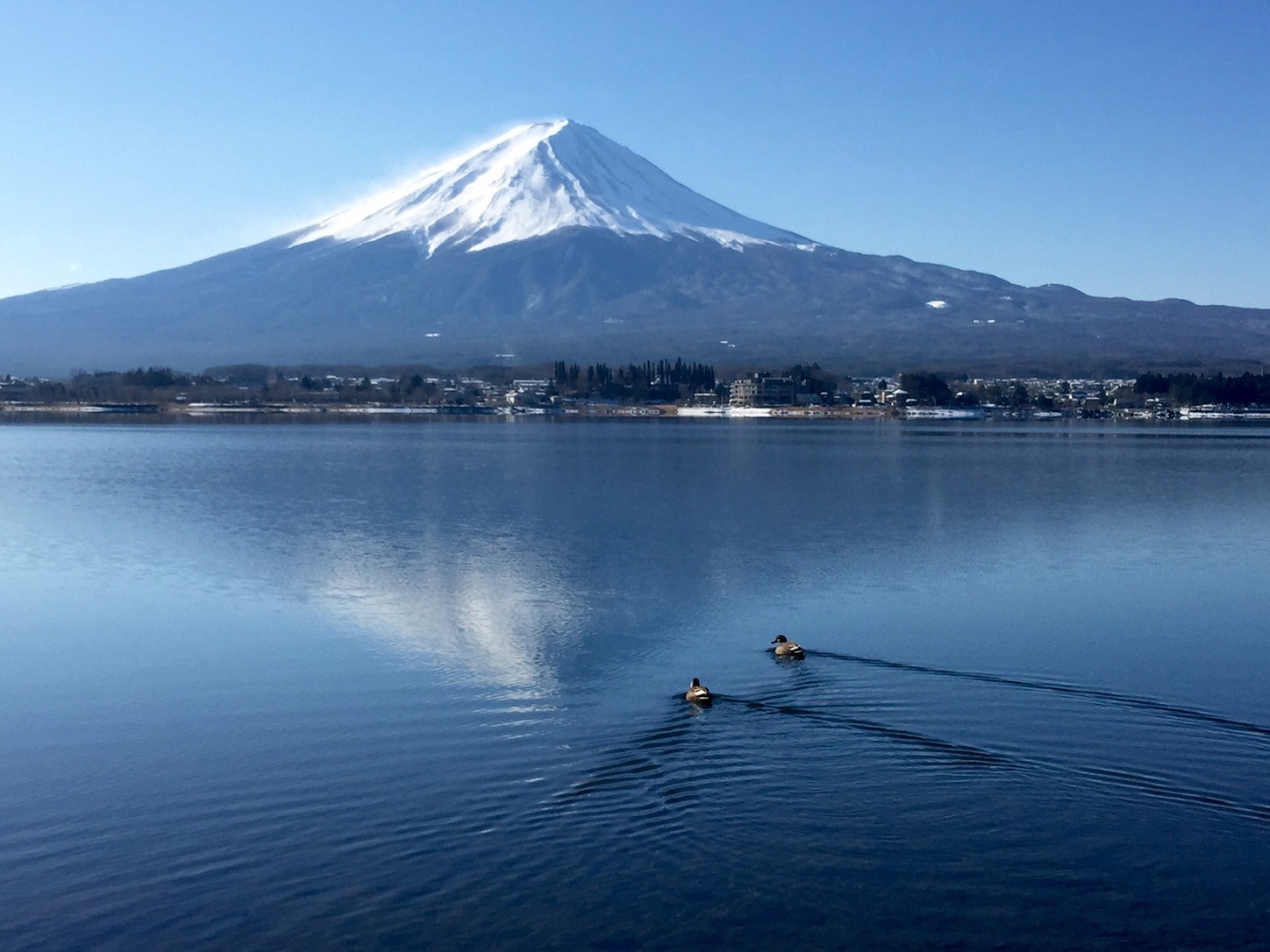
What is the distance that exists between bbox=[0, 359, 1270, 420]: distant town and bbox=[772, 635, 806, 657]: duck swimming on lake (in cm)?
5431

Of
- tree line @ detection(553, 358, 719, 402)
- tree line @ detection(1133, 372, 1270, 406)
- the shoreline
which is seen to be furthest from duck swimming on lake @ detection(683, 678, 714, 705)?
tree line @ detection(1133, 372, 1270, 406)

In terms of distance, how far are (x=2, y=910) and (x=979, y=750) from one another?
4560 millimetres

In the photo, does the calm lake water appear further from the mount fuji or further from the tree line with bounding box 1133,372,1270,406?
the mount fuji

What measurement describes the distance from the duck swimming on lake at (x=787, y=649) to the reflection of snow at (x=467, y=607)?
61.5 inches

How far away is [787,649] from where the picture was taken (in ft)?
29.0

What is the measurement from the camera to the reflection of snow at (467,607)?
8961 mm

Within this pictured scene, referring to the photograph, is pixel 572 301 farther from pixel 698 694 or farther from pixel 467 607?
pixel 698 694

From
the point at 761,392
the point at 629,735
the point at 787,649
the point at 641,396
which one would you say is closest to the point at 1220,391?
the point at 761,392

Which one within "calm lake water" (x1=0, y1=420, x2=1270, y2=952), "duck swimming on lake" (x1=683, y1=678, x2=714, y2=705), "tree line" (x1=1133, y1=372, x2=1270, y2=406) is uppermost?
"tree line" (x1=1133, y1=372, x2=1270, y2=406)

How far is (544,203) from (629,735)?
122 m

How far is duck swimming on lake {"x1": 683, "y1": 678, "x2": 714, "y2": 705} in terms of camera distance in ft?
25.4

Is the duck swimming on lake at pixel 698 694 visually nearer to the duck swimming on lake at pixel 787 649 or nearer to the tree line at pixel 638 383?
the duck swimming on lake at pixel 787 649

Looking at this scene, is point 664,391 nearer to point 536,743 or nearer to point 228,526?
point 228,526

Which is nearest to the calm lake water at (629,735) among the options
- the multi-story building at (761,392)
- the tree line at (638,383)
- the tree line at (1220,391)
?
the multi-story building at (761,392)
